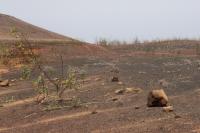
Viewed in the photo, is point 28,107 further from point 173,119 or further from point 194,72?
point 194,72

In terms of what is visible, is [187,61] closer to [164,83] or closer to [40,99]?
[164,83]

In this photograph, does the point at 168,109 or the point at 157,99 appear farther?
the point at 157,99

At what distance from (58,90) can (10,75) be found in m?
5.24

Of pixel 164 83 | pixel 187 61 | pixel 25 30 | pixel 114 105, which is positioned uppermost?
pixel 25 30

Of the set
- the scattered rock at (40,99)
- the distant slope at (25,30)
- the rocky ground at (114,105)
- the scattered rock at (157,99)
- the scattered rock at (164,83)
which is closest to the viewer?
the rocky ground at (114,105)

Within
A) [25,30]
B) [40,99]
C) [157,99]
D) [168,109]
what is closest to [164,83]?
[40,99]

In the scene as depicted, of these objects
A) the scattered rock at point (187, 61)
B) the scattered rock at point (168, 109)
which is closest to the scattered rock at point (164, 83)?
the scattered rock at point (168, 109)

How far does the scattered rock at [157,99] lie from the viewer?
10148mm

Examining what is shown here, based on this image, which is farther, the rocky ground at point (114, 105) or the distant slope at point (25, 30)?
the distant slope at point (25, 30)

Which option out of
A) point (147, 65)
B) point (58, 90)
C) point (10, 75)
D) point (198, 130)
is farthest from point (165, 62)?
point (198, 130)

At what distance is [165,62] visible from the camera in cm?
1942

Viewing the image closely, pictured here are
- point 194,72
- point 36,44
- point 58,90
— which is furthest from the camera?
point 36,44

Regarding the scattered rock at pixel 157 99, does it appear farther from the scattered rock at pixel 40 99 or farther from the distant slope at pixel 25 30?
the distant slope at pixel 25 30

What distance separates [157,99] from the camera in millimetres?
10219
